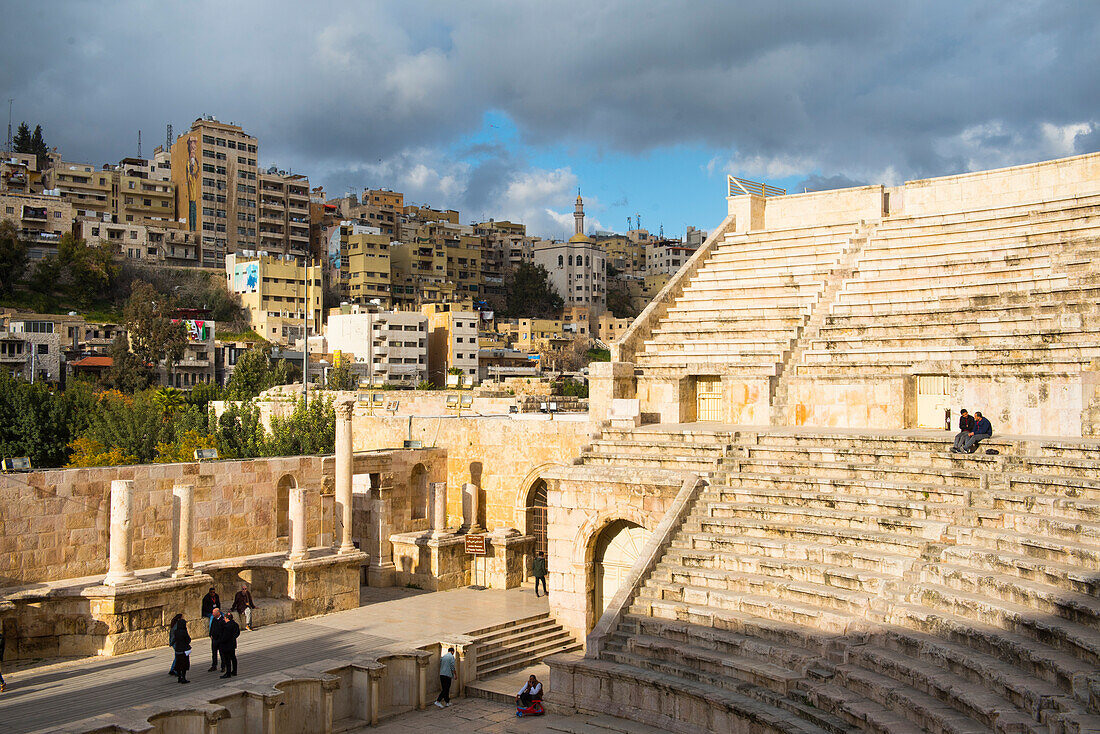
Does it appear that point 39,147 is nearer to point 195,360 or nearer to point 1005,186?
point 195,360

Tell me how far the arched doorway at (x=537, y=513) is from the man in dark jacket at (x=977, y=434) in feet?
37.8

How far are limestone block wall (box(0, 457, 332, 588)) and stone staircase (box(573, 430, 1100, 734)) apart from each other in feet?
30.7

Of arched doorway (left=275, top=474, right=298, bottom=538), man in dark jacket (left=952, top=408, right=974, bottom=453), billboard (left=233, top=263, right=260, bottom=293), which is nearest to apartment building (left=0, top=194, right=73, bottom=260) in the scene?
billboard (left=233, top=263, right=260, bottom=293)

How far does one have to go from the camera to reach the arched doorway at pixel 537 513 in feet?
80.7

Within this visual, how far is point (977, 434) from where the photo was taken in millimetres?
15312

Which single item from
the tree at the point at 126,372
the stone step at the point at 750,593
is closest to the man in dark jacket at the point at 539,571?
the stone step at the point at 750,593

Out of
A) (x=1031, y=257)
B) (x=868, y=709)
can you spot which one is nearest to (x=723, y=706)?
(x=868, y=709)

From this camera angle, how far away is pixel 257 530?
21344mm

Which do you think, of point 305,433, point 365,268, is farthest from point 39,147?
point 305,433

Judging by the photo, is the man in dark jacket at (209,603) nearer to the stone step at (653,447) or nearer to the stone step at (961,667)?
the stone step at (653,447)

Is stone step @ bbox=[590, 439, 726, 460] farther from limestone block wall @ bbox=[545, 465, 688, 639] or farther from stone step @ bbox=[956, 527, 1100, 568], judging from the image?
stone step @ bbox=[956, 527, 1100, 568]

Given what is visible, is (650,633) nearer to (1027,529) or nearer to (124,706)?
(1027,529)

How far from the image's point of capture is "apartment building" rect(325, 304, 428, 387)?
234 feet

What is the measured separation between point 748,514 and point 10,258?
71.1 metres
